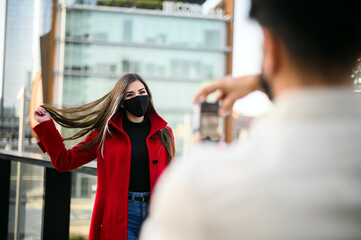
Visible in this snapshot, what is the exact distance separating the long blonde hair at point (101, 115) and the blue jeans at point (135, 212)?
12.9 inches

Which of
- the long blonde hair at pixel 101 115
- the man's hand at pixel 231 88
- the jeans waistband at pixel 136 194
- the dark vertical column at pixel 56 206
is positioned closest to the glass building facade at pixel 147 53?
the dark vertical column at pixel 56 206

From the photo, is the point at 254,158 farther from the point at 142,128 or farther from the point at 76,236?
the point at 76,236

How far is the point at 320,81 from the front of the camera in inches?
24.5

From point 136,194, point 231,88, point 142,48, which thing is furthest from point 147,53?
point 231,88

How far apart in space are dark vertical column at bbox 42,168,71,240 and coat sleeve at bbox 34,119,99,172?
63cm

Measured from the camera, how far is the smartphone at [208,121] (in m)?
0.76

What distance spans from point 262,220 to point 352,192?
12 centimetres

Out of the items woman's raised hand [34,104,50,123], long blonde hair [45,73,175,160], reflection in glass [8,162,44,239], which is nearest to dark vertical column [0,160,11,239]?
reflection in glass [8,162,44,239]

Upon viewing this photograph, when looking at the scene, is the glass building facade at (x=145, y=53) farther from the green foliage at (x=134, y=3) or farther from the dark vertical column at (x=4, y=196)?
the dark vertical column at (x=4, y=196)

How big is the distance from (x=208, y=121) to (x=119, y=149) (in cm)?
167

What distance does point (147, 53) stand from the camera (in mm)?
23844

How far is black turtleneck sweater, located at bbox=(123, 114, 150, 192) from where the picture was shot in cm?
236

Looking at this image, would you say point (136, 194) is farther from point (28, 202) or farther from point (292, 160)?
point (28, 202)

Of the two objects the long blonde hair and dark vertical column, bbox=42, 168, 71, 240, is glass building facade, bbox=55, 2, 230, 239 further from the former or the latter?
the long blonde hair
